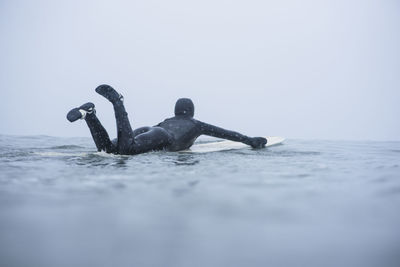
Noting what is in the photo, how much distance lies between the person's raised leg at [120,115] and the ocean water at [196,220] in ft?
3.44

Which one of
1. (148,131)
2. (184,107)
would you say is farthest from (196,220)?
(184,107)

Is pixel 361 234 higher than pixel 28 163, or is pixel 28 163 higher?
pixel 28 163

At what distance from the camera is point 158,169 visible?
96.8 inches

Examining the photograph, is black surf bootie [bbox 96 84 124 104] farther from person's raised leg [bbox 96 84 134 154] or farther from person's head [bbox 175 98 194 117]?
person's head [bbox 175 98 194 117]

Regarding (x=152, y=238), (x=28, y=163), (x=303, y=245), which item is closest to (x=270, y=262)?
(x=303, y=245)

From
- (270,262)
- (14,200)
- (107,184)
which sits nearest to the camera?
(270,262)

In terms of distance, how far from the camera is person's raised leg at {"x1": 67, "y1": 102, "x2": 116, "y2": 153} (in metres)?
3.15

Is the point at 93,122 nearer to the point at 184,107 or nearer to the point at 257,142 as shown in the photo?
the point at 184,107

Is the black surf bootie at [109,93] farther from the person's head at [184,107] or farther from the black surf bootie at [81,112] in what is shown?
the person's head at [184,107]

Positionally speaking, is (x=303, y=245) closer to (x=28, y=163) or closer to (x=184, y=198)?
(x=184, y=198)

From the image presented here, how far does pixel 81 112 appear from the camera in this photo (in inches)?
125

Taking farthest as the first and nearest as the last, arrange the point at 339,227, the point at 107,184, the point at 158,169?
the point at 158,169 → the point at 107,184 → the point at 339,227

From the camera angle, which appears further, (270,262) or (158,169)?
(158,169)

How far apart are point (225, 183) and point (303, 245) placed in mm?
917
